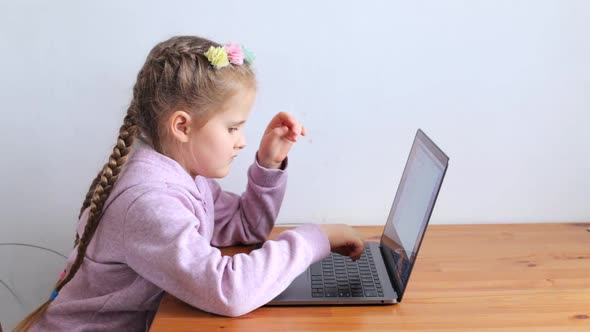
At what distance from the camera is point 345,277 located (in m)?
1.14

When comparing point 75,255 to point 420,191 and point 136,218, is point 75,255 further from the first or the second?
point 420,191

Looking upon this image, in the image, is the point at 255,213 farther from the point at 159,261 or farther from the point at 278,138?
the point at 159,261

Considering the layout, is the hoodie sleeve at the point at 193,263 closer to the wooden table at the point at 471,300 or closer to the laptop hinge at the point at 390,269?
the wooden table at the point at 471,300

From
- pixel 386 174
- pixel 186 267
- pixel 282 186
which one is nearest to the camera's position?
pixel 186 267

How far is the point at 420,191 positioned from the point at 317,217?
1.36ft

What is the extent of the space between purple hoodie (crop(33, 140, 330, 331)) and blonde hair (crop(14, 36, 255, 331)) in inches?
0.7

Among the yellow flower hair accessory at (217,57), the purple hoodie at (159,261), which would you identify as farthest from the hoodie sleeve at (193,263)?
the yellow flower hair accessory at (217,57)

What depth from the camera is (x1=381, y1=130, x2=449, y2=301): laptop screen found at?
1034mm

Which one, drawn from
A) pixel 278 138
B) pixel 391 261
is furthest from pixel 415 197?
pixel 278 138

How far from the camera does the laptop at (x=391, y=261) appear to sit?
1.03 meters

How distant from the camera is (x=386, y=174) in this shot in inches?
57.9

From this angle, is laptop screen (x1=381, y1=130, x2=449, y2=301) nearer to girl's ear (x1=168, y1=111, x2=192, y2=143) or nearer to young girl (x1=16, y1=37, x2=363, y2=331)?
young girl (x1=16, y1=37, x2=363, y2=331)

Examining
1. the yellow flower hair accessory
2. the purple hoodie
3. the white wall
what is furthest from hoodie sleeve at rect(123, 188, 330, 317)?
the white wall

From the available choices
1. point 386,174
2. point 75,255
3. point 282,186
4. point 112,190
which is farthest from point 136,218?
point 386,174
